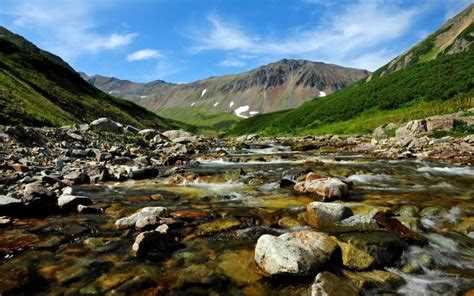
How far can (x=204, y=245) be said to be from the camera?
12.4 metres

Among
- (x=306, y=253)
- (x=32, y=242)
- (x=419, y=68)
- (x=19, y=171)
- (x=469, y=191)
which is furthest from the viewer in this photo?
(x=419, y=68)

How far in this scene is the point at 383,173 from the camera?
2741cm

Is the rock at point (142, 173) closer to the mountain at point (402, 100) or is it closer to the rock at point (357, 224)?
the rock at point (357, 224)

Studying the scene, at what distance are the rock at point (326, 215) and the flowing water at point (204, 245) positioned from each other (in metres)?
0.51

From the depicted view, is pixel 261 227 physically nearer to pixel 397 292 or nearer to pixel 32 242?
pixel 397 292

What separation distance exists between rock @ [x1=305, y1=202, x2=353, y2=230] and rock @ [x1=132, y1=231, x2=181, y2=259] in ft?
15.2

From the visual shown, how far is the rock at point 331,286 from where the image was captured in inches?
342

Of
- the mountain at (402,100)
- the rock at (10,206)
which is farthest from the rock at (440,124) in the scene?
the rock at (10,206)

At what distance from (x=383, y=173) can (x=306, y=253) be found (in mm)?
18930

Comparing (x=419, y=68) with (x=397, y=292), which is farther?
(x=419, y=68)

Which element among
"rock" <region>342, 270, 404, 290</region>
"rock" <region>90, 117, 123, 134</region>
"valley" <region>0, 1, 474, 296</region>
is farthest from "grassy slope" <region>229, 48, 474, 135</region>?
"rock" <region>342, 270, 404, 290</region>

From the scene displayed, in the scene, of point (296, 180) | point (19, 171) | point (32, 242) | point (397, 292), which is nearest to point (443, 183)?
point (296, 180)

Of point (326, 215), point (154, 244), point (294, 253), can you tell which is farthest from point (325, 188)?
point (154, 244)

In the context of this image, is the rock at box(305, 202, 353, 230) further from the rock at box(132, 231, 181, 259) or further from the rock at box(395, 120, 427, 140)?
the rock at box(395, 120, 427, 140)
